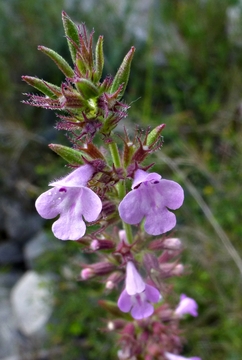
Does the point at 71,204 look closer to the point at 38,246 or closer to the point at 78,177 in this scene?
the point at 78,177

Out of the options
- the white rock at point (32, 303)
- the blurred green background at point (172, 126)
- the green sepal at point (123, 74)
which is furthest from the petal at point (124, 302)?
the white rock at point (32, 303)

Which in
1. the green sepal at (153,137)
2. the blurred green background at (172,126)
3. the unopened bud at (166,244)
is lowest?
the blurred green background at (172,126)

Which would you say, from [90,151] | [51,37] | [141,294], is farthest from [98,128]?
[51,37]

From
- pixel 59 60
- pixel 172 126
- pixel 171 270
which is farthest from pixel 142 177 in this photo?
pixel 172 126

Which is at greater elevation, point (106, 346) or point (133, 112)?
point (133, 112)

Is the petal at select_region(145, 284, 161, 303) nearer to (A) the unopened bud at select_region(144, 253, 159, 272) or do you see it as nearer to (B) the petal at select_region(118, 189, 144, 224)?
(A) the unopened bud at select_region(144, 253, 159, 272)

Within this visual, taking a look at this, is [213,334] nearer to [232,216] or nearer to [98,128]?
[232,216]

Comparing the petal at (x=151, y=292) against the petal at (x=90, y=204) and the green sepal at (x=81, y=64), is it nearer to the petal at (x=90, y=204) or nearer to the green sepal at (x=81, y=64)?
the petal at (x=90, y=204)
